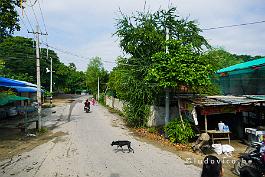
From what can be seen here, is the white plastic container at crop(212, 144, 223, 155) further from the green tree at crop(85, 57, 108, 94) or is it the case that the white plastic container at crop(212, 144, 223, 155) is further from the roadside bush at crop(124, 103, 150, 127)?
the green tree at crop(85, 57, 108, 94)

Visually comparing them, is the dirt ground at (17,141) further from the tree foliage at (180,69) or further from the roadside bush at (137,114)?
the tree foliage at (180,69)

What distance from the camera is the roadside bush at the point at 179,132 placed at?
46.0 ft

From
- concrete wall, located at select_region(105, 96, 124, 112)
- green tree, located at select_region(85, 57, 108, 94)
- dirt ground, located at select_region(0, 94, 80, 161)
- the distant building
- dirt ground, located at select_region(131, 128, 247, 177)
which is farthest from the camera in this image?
green tree, located at select_region(85, 57, 108, 94)

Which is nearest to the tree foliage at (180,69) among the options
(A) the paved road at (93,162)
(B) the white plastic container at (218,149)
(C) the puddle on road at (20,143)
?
(B) the white plastic container at (218,149)

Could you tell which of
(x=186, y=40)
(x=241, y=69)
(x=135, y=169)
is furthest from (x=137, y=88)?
(x=135, y=169)

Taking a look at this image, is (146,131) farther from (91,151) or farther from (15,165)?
(15,165)

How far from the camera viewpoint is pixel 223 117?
1655cm

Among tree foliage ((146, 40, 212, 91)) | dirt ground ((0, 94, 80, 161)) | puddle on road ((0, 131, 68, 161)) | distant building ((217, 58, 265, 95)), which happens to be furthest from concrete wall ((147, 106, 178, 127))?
dirt ground ((0, 94, 80, 161))

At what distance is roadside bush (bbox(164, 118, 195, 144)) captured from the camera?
1401 centimetres

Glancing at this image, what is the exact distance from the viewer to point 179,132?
46.2 ft

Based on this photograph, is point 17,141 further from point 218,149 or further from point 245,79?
point 245,79

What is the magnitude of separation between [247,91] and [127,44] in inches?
346

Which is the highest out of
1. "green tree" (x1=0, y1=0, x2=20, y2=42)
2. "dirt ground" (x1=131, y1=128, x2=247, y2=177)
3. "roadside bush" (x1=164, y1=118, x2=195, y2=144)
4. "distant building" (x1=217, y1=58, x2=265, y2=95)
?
"green tree" (x1=0, y1=0, x2=20, y2=42)

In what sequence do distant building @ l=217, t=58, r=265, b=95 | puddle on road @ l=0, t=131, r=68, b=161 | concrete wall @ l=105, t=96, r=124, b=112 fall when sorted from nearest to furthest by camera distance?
puddle on road @ l=0, t=131, r=68, b=161
distant building @ l=217, t=58, r=265, b=95
concrete wall @ l=105, t=96, r=124, b=112
